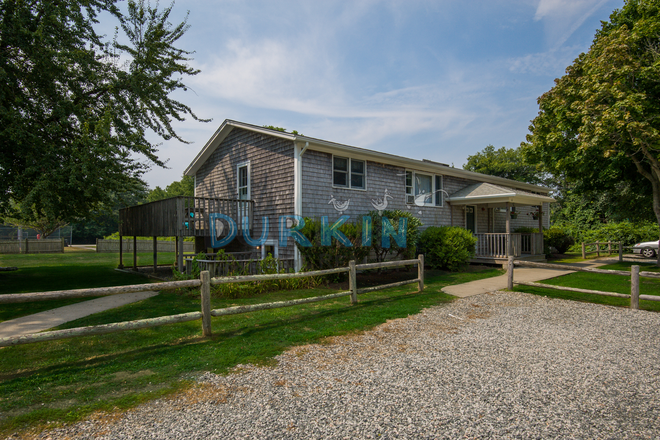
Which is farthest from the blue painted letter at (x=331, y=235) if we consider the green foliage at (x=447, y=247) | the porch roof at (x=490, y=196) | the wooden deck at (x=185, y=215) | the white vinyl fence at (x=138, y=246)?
the white vinyl fence at (x=138, y=246)

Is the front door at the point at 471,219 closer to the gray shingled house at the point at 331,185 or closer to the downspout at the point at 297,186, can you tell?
the gray shingled house at the point at 331,185

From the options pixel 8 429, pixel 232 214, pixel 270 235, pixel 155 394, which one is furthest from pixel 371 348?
pixel 232 214

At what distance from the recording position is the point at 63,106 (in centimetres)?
1015

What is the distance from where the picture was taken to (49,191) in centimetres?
876

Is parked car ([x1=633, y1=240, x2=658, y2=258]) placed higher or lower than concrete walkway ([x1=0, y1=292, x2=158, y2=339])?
higher

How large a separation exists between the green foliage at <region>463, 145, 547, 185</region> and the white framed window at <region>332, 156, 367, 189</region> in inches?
1249

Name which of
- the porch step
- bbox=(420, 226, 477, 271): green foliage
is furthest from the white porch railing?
bbox=(420, 226, 477, 271): green foliage

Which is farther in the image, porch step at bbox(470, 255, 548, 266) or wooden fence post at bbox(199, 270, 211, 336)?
porch step at bbox(470, 255, 548, 266)

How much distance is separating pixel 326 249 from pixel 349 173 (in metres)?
3.54

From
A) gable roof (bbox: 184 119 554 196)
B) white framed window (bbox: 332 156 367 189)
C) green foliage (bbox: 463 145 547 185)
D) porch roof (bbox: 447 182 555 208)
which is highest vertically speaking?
green foliage (bbox: 463 145 547 185)

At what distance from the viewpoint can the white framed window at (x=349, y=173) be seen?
12.6 m

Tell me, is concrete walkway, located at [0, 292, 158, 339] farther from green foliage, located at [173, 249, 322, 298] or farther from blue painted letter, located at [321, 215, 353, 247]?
blue painted letter, located at [321, 215, 353, 247]

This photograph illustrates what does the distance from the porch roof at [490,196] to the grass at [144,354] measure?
29.7 ft

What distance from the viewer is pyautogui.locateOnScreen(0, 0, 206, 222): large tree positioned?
9.15 m
